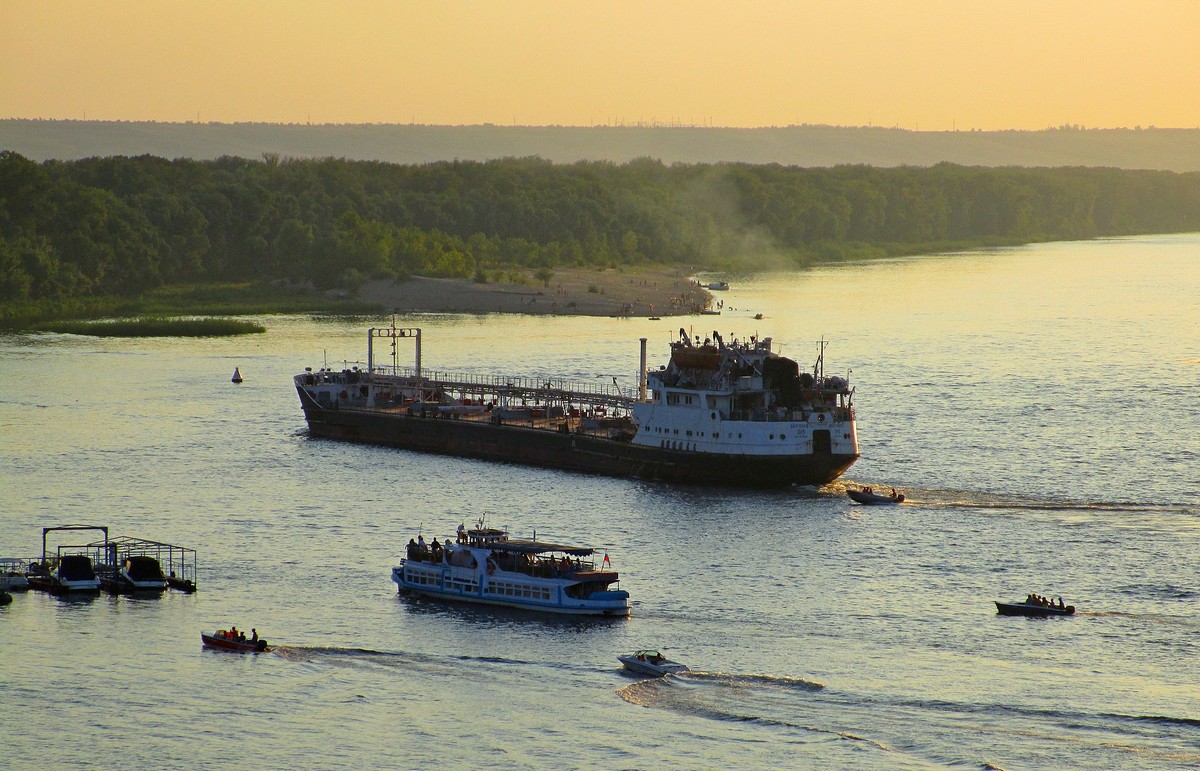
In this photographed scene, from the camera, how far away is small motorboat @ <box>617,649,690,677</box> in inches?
2397

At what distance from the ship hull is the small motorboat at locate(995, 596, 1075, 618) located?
27672mm

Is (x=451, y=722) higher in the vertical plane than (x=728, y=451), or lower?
lower

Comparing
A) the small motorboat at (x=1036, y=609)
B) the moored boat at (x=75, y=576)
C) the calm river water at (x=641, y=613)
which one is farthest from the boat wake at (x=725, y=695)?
the moored boat at (x=75, y=576)

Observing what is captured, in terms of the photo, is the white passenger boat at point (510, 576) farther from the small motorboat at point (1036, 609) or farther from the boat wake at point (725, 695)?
the small motorboat at point (1036, 609)

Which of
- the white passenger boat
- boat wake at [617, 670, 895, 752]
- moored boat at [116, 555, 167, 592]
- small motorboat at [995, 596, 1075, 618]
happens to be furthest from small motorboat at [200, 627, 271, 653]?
small motorboat at [995, 596, 1075, 618]

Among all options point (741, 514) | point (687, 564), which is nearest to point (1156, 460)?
point (741, 514)

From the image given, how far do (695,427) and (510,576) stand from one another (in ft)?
95.5

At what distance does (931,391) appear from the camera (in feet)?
448

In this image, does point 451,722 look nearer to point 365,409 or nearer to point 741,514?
point 741,514

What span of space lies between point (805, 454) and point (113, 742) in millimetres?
47994

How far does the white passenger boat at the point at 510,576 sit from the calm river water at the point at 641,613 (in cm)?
110

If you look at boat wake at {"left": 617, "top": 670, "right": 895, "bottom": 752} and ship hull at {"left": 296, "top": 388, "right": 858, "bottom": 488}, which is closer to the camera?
boat wake at {"left": 617, "top": 670, "right": 895, "bottom": 752}

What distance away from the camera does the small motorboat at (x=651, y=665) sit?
2397 inches

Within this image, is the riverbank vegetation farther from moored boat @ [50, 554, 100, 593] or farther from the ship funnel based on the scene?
moored boat @ [50, 554, 100, 593]
